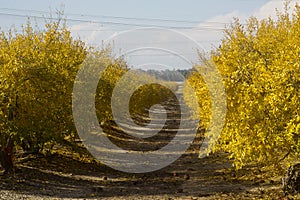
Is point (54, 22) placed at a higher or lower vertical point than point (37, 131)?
higher

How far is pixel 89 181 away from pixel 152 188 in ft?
9.71

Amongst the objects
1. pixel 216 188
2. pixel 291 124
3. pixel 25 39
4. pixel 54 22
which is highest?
pixel 54 22

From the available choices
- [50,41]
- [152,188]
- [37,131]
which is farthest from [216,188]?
[50,41]

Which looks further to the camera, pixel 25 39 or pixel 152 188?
pixel 25 39

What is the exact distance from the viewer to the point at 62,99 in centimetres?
1723

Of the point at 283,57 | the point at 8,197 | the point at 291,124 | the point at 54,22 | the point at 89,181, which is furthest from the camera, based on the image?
the point at 54,22

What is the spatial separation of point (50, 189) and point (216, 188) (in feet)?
21.3

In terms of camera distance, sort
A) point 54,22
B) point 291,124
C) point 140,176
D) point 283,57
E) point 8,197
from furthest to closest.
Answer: point 54,22, point 140,176, point 8,197, point 283,57, point 291,124

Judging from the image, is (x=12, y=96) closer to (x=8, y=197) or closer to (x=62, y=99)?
(x=62, y=99)

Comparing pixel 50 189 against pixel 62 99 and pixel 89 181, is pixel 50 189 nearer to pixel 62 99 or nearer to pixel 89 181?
pixel 89 181

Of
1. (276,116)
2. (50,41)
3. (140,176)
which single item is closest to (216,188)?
(140,176)

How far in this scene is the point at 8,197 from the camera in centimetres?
1317

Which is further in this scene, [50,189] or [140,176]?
[140,176]

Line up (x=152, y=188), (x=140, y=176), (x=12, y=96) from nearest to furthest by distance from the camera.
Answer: (x=12, y=96) < (x=152, y=188) < (x=140, y=176)
